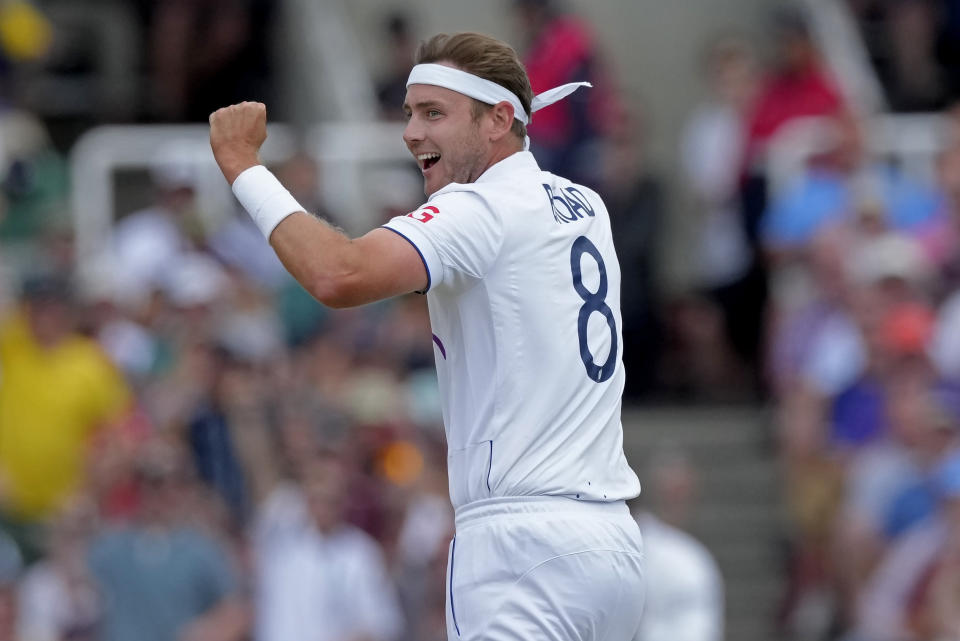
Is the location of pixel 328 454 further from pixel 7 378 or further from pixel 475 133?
pixel 475 133

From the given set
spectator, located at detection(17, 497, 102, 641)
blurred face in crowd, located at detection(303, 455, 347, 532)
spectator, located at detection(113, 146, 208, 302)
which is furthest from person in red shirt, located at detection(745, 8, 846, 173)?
spectator, located at detection(17, 497, 102, 641)

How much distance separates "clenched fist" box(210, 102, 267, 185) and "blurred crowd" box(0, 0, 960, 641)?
17.0 ft

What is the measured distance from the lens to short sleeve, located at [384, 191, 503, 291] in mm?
4941

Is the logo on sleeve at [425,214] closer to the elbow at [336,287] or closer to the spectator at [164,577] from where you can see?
the elbow at [336,287]

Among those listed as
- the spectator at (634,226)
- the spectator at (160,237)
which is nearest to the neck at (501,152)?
the spectator at (160,237)

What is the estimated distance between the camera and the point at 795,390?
38.3ft

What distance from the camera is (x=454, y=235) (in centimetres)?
499

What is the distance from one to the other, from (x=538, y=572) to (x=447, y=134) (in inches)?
47.5

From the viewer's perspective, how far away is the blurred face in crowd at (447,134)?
17.3 feet

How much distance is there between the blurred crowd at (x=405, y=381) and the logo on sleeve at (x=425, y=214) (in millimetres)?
5001

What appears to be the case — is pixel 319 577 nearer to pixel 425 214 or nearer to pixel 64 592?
pixel 64 592

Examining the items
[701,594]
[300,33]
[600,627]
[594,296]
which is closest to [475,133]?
[594,296]

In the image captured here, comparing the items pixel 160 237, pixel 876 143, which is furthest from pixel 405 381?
pixel 876 143

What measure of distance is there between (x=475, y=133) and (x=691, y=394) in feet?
27.9
